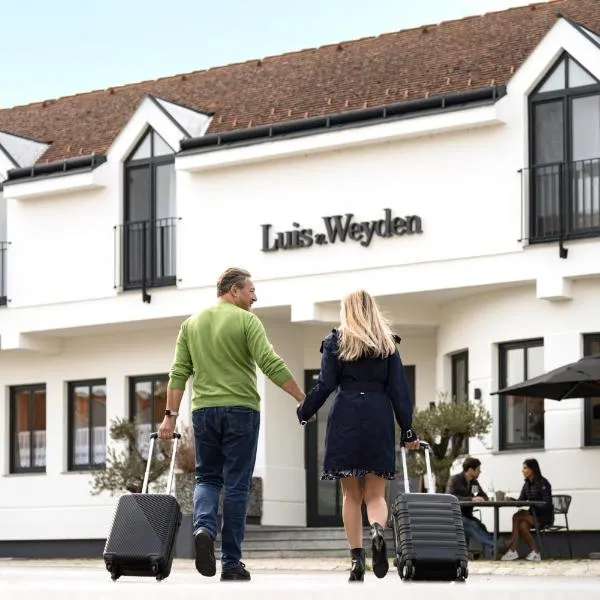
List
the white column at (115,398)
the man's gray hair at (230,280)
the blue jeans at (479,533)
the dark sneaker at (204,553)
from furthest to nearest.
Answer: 1. the white column at (115,398)
2. the blue jeans at (479,533)
3. the man's gray hair at (230,280)
4. the dark sneaker at (204,553)

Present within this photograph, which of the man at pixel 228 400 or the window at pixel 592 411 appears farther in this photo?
the window at pixel 592 411

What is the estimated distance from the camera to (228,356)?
1367 centimetres

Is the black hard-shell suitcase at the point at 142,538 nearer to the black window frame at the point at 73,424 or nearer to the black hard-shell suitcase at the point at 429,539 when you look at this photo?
the black hard-shell suitcase at the point at 429,539

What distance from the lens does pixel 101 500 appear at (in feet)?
111

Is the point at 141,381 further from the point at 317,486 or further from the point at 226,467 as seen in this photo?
the point at 226,467

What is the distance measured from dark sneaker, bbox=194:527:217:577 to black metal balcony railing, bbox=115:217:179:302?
1920cm

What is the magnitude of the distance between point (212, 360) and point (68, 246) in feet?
66.6

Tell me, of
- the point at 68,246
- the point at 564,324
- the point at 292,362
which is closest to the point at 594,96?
the point at 564,324

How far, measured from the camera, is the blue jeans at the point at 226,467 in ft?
44.1

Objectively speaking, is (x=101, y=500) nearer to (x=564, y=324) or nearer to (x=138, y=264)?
(x=138, y=264)

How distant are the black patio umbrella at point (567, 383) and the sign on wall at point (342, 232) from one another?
12.7 feet

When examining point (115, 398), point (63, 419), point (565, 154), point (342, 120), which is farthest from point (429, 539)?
point (63, 419)

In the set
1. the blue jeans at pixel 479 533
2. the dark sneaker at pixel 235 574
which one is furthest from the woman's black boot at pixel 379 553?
the blue jeans at pixel 479 533

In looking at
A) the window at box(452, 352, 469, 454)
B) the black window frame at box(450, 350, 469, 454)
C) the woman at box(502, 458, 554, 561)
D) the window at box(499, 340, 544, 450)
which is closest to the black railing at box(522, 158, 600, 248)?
the window at box(499, 340, 544, 450)
